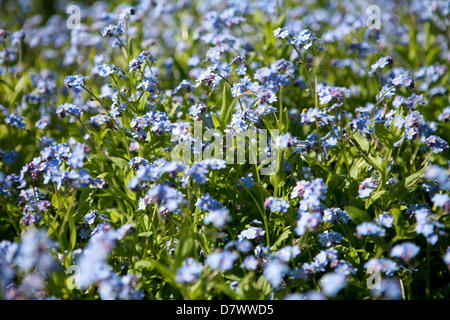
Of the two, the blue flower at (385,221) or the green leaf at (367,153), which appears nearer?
the blue flower at (385,221)

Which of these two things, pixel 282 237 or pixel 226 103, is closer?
pixel 282 237

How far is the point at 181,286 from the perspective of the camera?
7.88 feet

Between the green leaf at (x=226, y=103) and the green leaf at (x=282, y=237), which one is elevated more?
the green leaf at (x=226, y=103)

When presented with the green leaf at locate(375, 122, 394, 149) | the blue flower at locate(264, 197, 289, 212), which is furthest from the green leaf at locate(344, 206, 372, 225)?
the green leaf at locate(375, 122, 394, 149)

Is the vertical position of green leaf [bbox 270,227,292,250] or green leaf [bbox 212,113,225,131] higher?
green leaf [bbox 212,113,225,131]

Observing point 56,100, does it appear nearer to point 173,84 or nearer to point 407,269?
point 173,84

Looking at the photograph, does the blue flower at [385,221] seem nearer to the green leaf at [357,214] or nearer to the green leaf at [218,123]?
the green leaf at [357,214]

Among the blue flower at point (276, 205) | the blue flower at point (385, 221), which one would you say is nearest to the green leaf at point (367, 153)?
the blue flower at point (385, 221)

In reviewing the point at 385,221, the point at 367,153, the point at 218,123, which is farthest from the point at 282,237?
the point at 218,123

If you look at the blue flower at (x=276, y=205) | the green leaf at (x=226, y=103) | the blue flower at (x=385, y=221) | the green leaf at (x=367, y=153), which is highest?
the green leaf at (x=226, y=103)

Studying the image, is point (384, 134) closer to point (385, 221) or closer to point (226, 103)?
point (385, 221)

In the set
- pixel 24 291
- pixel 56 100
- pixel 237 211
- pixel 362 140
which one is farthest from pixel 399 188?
pixel 56 100

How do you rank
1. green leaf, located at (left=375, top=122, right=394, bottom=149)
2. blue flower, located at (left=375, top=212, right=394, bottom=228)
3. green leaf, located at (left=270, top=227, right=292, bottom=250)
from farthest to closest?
green leaf, located at (left=375, top=122, right=394, bottom=149) → green leaf, located at (left=270, top=227, right=292, bottom=250) → blue flower, located at (left=375, top=212, right=394, bottom=228)

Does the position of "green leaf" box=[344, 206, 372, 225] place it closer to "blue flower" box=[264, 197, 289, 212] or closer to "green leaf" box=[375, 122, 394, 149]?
"blue flower" box=[264, 197, 289, 212]
